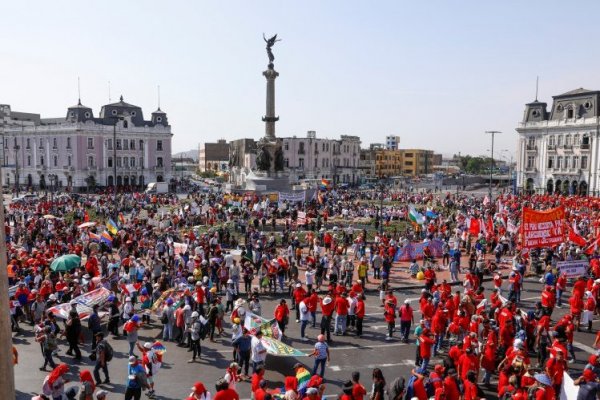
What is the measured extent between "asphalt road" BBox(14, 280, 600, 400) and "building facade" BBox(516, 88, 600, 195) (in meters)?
63.1

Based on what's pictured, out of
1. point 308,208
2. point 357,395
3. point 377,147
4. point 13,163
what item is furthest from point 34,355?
point 377,147

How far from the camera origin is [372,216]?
42.9 meters

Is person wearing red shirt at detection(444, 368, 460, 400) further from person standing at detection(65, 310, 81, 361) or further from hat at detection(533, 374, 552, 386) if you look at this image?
person standing at detection(65, 310, 81, 361)

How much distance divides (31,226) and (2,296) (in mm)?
30990

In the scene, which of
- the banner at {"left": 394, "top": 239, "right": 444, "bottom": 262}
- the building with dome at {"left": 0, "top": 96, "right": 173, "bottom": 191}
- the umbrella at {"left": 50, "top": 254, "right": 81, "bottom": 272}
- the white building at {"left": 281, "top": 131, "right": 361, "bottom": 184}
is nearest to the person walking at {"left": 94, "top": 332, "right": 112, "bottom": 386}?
the umbrella at {"left": 50, "top": 254, "right": 81, "bottom": 272}

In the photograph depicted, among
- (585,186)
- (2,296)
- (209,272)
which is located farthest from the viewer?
(585,186)

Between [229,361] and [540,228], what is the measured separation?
15.2 metres

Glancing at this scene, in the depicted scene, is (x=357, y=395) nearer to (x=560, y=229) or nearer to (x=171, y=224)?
(x=560, y=229)

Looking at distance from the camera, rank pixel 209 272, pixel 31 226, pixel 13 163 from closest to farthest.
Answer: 1. pixel 209 272
2. pixel 31 226
3. pixel 13 163

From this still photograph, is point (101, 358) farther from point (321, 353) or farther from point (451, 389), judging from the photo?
point (451, 389)

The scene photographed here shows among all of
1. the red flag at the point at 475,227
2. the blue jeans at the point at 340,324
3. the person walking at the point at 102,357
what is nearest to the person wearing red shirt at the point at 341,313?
the blue jeans at the point at 340,324

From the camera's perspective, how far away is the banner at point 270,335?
41.2 ft

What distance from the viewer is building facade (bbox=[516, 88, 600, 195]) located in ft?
237

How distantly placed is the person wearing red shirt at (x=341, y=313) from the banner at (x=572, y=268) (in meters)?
9.63
